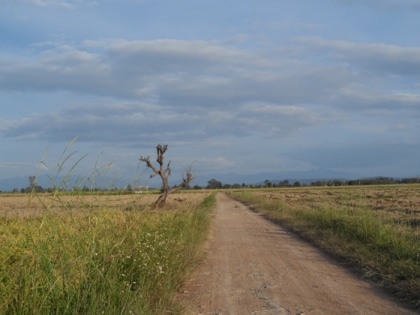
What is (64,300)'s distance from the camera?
16.1ft

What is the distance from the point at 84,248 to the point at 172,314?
57.9 inches

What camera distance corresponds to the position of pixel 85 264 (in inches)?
220

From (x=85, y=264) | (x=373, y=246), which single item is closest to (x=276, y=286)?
(x=85, y=264)

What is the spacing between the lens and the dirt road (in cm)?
729

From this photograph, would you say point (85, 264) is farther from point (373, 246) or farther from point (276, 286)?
point (373, 246)

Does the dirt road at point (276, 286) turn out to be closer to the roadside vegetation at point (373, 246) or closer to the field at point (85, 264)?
the roadside vegetation at point (373, 246)

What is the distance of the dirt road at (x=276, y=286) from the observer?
7.29m

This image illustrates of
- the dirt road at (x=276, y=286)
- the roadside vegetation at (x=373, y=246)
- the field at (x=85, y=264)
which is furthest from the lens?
the roadside vegetation at (x=373, y=246)

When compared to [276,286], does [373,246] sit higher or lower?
higher

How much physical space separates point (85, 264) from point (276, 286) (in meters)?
4.17

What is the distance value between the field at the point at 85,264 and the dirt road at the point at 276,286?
0.66 metres

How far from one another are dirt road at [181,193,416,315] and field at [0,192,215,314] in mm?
658

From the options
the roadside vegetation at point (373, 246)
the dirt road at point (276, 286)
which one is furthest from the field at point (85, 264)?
the roadside vegetation at point (373, 246)

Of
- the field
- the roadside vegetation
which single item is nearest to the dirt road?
the roadside vegetation
